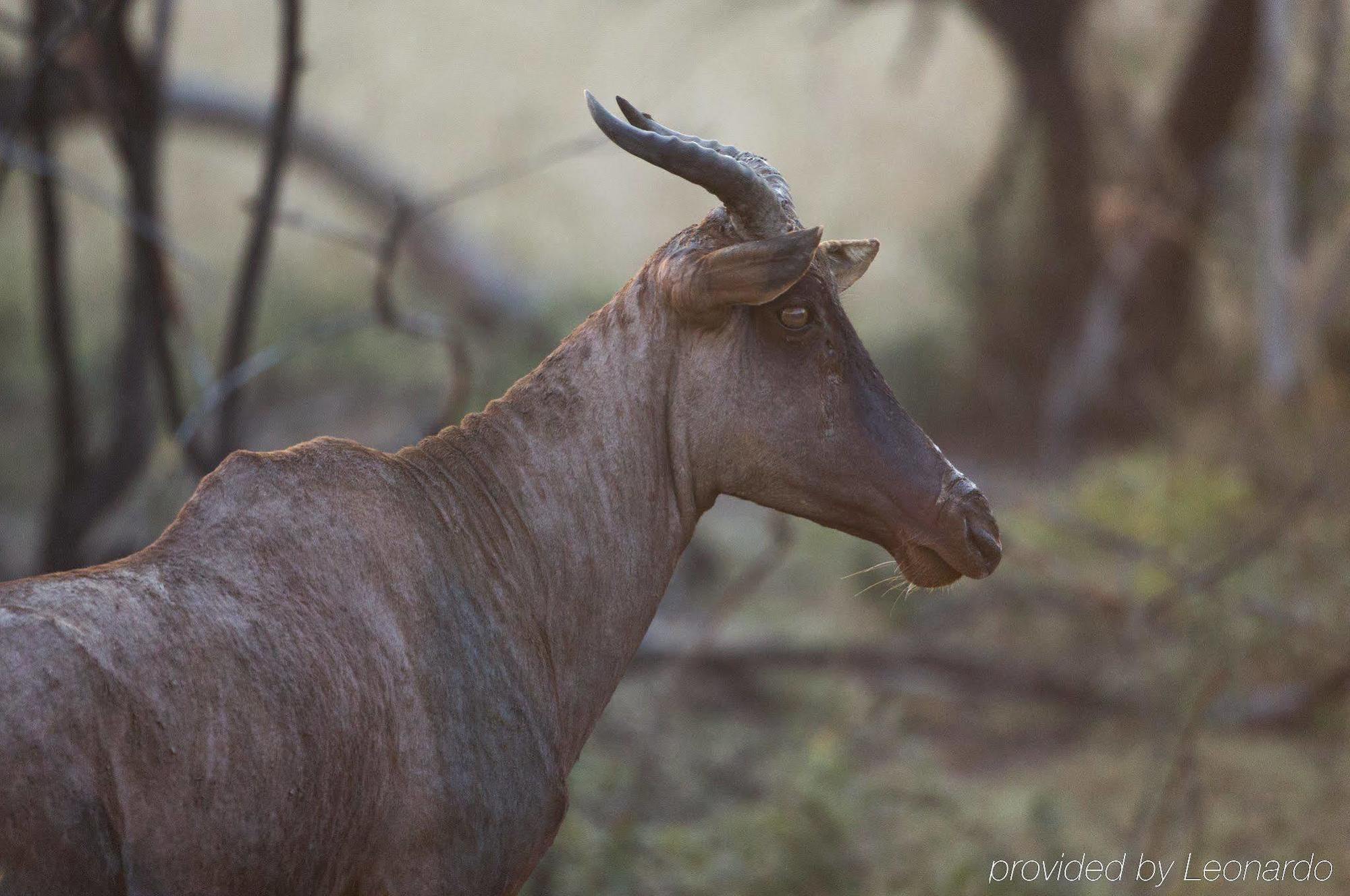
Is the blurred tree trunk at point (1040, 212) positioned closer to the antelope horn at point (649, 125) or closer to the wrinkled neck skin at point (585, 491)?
the antelope horn at point (649, 125)

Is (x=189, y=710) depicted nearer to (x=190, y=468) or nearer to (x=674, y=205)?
(x=190, y=468)

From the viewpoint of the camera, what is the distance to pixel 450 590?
2854mm

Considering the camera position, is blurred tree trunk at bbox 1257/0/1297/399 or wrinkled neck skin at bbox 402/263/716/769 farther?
blurred tree trunk at bbox 1257/0/1297/399

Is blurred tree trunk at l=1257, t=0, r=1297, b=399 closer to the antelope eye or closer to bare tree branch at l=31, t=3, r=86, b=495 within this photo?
the antelope eye

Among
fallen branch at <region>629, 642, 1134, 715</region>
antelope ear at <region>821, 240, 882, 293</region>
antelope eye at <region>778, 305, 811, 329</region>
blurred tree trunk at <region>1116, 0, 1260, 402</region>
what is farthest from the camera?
blurred tree trunk at <region>1116, 0, 1260, 402</region>

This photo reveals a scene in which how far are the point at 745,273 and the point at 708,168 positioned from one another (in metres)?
0.25

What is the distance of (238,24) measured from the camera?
695 inches

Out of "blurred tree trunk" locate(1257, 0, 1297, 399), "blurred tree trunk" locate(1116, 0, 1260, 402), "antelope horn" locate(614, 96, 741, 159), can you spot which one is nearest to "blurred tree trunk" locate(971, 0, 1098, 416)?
"blurred tree trunk" locate(1116, 0, 1260, 402)

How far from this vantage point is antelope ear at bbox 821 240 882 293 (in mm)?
3393

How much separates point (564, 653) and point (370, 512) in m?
0.60

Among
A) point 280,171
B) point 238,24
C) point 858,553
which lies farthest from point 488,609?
point 238,24

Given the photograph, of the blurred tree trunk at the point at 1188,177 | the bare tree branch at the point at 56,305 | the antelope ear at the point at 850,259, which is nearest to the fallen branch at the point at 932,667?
the bare tree branch at the point at 56,305

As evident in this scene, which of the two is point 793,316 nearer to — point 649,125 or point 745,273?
point 745,273

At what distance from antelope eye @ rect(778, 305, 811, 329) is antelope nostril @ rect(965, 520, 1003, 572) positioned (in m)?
0.65
